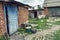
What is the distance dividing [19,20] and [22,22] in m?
0.76

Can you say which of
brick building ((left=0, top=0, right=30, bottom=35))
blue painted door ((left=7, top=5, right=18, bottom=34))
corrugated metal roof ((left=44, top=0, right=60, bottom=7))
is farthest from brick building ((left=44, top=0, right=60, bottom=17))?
blue painted door ((left=7, top=5, right=18, bottom=34))

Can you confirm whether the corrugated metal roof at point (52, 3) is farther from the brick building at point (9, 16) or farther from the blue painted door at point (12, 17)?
the blue painted door at point (12, 17)

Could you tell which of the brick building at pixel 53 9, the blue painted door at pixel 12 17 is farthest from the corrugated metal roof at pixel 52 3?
the blue painted door at pixel 12 17

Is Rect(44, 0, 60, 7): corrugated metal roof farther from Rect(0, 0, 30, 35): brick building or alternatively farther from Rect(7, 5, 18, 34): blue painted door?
Rect(7, 5, 18, 34): blue painted door

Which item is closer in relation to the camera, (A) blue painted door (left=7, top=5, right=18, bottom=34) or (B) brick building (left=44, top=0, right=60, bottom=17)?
(A) blue painted door (left=7, top=5, right=18, bottom=34)

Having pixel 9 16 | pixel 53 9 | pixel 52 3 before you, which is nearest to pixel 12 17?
pixel 9 16

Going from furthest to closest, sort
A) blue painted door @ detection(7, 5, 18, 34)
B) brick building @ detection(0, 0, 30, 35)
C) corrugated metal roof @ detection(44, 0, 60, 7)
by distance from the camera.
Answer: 1. corrugated metal roof @ detection(44, 0, 60, 7)
2. blue painted door @ detection(7, 5, 18, 34)
3. brick building @ detection(0, 0, 30, 35)

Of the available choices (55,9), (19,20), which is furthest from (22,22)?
(55,9)

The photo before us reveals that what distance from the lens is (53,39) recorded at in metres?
10.3

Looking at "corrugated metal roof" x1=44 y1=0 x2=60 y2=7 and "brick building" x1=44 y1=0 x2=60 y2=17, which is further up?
"corrugated metal roof" x1=44 y1=0 x2=60 y2=7

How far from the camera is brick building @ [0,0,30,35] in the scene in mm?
10727

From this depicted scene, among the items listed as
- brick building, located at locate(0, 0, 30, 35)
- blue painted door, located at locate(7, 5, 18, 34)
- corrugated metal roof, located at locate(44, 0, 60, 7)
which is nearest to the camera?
brick building, located at locate(0, 0, 30, 35)

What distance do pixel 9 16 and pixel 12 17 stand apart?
70 cm

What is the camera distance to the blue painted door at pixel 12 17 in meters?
11.9
